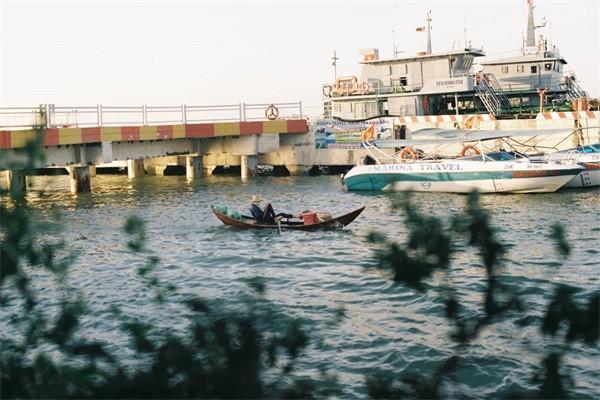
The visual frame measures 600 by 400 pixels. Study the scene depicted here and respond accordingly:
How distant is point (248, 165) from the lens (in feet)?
151

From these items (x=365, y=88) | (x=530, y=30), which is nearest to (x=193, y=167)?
(x=365, y=88)

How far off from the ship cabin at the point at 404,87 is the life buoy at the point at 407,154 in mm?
11533

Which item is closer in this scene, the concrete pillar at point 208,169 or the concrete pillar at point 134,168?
the concrete pillar at point 134,168

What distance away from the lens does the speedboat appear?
3186 centimetres

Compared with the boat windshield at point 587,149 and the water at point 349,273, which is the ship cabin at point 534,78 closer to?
the boat windshield at point 587,149

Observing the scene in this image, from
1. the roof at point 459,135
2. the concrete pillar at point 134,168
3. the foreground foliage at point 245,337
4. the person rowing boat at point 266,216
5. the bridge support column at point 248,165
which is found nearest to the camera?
the foreground foliage at point 245,337

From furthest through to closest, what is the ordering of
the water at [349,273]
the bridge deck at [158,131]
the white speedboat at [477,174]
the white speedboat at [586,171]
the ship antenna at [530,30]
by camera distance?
the ship antenna at [530,30], the bridge deck at [158,131], the white speedboat at [586,171], the white speedboat at [477,174], the water at [349,273]

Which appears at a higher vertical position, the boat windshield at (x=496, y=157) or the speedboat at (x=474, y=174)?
the boat windshield at (x=496, y=157)

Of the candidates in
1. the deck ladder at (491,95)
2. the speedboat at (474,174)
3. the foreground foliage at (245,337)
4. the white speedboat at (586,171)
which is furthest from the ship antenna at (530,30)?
the foreground foliage at (245,337)

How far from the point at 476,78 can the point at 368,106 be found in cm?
737

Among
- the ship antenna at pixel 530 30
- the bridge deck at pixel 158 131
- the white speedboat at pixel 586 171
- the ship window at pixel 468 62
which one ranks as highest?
the ship antenna at pixel 530 30

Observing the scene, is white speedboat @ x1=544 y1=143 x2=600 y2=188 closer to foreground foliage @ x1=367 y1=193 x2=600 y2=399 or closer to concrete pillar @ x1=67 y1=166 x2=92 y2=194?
concrete pillar @ x1=67 y1=166 x2=92 y2=194

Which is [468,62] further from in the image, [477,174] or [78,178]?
[78,178]

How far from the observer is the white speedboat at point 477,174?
104 ft
